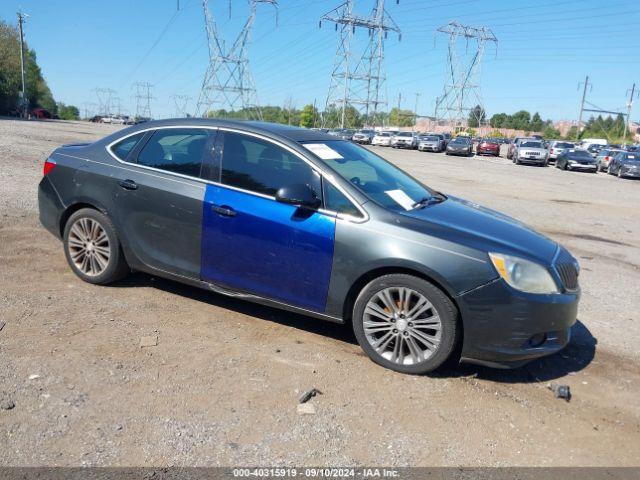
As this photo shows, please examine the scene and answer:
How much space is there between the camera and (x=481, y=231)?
13.5ft

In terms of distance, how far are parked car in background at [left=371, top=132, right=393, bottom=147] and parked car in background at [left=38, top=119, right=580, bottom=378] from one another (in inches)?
1988

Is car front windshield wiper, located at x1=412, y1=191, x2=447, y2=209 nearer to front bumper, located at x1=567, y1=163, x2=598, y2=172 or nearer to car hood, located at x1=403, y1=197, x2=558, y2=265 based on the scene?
car hood, located at x1=403, y1=197, x2=558, y2=265

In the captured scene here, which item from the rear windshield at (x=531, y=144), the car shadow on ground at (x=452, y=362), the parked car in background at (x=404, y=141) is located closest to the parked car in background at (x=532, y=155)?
the rear windshield at (x=531, y=144)

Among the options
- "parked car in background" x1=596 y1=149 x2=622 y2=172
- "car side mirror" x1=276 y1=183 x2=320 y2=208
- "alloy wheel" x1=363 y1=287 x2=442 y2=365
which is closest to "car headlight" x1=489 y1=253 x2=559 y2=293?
"alloy wheel" x1=363 y1=287 x2=442 y2=365

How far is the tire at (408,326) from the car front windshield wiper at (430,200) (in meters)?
0.87

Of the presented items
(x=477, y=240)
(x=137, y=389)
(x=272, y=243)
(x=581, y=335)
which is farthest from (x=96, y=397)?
(x=581, y=335)

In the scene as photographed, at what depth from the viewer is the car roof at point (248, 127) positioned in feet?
15.1

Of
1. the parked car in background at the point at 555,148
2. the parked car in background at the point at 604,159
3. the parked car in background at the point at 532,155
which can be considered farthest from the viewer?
the parked car in background at the point at 555,148

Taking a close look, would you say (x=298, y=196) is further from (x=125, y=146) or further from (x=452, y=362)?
(x=125, y=146)

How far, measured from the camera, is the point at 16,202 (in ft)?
28.5

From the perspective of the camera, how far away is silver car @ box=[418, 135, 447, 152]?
157ft

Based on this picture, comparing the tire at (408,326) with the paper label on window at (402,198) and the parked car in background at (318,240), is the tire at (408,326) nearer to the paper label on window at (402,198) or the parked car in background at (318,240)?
the parked car in background at (318,240)

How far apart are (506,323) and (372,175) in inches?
69.6

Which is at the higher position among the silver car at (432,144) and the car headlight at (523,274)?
the silver car at (432,144)
